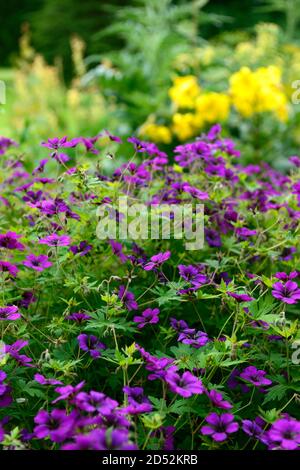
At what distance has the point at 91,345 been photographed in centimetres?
127

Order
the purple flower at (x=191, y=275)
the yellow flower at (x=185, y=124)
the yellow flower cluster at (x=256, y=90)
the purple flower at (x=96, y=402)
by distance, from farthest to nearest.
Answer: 1. the yellow flower at (x=185, y=124)
2. the yellow flower cluster at (x=256, y=90)
3. the purple flower at (x=191, y=275)
4. the purple flower at (x=96, y=402)

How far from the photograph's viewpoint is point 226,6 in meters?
13.3

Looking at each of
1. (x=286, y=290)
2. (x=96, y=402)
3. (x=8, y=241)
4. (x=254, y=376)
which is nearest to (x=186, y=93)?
(x=8, y=241)

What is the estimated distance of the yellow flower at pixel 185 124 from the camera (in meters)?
3.91

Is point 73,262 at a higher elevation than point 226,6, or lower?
Result: lower

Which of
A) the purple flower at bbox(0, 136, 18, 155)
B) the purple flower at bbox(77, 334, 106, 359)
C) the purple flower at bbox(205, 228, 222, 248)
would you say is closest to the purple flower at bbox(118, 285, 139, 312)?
the purple flower at bbox(77, 334, 106, 359)

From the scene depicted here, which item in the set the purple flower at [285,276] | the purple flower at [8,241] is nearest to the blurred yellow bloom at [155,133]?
the purple flower at [8,241]

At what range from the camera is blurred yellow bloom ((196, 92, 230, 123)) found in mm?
3785

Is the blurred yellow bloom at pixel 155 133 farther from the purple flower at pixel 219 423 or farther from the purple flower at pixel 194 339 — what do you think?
the purple flower at pixel 219 423

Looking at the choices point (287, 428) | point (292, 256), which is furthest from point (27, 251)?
point (287, 428)

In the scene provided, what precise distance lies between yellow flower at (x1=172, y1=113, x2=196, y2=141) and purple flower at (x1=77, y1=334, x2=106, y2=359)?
2.82 metres

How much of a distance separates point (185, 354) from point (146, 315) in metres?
0.15

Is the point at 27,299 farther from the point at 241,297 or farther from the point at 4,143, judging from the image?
the point at 4,143
